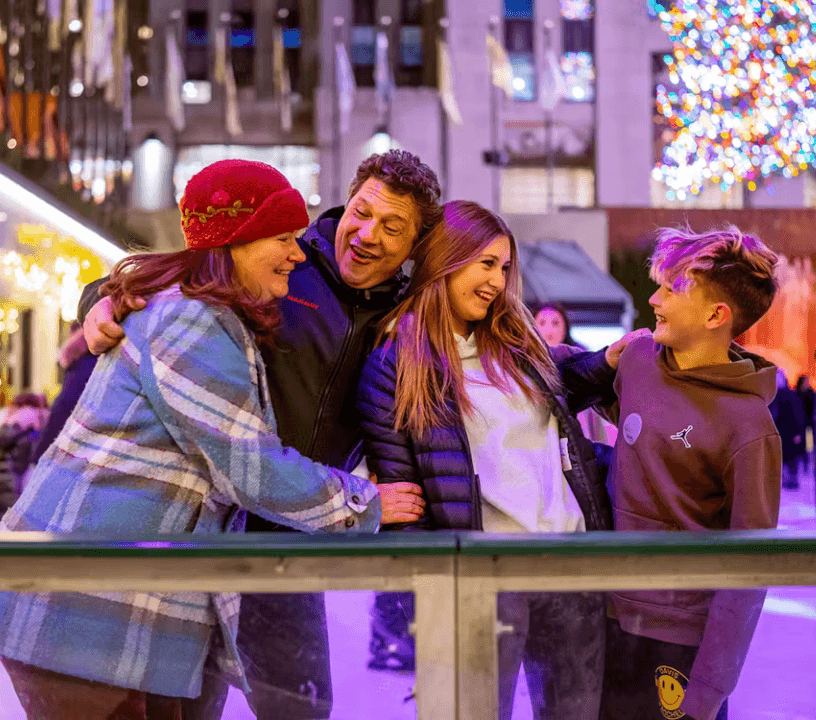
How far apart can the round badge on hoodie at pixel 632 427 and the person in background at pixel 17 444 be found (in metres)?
5.80

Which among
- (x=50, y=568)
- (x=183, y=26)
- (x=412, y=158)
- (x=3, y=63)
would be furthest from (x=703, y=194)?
(x=50, y=568)

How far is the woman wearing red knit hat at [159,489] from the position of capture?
145 centimetres

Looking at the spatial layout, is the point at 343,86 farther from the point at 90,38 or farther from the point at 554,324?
the point at 554,324

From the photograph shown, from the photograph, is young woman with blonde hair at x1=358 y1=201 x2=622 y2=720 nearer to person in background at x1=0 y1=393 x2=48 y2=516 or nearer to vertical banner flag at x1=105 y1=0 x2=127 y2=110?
person in background at x1=0 y1=393 x2=48 y2=516

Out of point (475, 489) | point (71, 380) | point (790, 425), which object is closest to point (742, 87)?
point (790, 425)

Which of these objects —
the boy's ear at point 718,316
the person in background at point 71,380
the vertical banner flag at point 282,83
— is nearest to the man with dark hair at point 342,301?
the boy's ear at point 718,316

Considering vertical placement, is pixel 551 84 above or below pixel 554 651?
above

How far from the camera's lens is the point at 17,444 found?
6934mm

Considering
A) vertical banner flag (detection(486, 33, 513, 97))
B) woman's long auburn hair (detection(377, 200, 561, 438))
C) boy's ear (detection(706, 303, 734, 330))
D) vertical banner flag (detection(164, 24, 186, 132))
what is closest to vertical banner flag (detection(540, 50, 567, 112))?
vertical banner flag (detection(486, 33, 513, 97))

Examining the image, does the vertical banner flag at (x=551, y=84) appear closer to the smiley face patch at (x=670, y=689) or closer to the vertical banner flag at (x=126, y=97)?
the vertical banner flag at (x=126, y=97)

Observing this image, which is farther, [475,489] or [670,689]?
[475,489]

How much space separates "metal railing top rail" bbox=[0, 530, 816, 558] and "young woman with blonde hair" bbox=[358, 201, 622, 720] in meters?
0.61

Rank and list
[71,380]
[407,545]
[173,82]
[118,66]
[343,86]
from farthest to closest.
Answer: [173,82]
[343,86]
[118,66]
[71,380]
[407,545]

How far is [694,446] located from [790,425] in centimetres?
967
